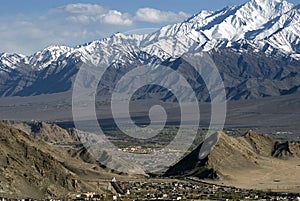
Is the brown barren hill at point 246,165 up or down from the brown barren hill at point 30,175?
down

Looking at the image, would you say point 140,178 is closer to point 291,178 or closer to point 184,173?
point 184,173

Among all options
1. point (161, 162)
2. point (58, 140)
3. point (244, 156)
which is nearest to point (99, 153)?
point (161, 162)

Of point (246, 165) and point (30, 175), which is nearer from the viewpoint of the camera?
point (30, 175)

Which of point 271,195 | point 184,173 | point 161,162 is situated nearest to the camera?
point 271,195

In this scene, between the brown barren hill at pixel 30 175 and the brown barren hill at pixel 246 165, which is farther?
the brown barren hill at pixel 246 165

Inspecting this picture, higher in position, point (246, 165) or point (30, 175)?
point (30, 175)

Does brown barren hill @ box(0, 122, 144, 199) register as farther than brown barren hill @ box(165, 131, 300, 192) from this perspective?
No

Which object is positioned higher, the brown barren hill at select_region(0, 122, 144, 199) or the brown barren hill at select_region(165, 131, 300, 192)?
the brown barren hill at select_region(0, 122, 144, 199)

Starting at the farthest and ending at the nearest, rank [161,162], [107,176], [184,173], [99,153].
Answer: [161,162] → [99,153] → [184,173] → [107,176]
